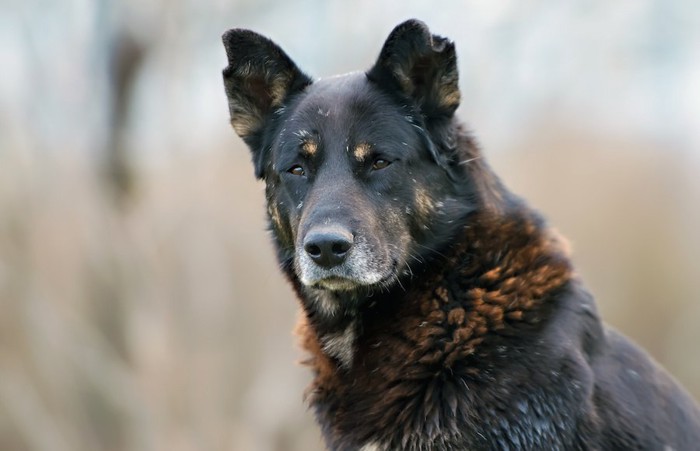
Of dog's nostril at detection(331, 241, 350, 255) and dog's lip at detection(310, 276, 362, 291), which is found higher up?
dog's nostril at detection(331, 241, 350, 255)

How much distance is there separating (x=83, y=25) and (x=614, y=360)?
8865 millimetres

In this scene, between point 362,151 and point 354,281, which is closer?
point 354,281

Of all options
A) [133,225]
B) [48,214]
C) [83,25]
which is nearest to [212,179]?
[133,225]

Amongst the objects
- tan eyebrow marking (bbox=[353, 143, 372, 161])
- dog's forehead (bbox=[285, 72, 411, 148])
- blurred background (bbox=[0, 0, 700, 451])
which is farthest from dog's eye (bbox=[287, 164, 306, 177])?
blurred background (bbox=[0, 0, 700, 451])

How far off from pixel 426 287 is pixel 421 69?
117 cm

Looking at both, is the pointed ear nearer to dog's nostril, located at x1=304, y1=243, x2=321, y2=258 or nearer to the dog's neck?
the dog's neck

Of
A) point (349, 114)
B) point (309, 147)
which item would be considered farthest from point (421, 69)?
point (309, 147)

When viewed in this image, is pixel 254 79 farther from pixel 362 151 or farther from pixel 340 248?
pixel 340 248

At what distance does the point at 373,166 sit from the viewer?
4.67 metres

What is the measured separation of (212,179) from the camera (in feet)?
45.6

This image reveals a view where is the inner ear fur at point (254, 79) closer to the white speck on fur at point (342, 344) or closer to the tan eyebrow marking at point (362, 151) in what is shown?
the tan eyebrow marking at point (362, 151)

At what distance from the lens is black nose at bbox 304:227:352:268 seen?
4.34 metres

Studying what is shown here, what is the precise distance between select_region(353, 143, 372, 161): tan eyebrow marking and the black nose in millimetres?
479

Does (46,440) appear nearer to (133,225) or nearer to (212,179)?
(133,225)
